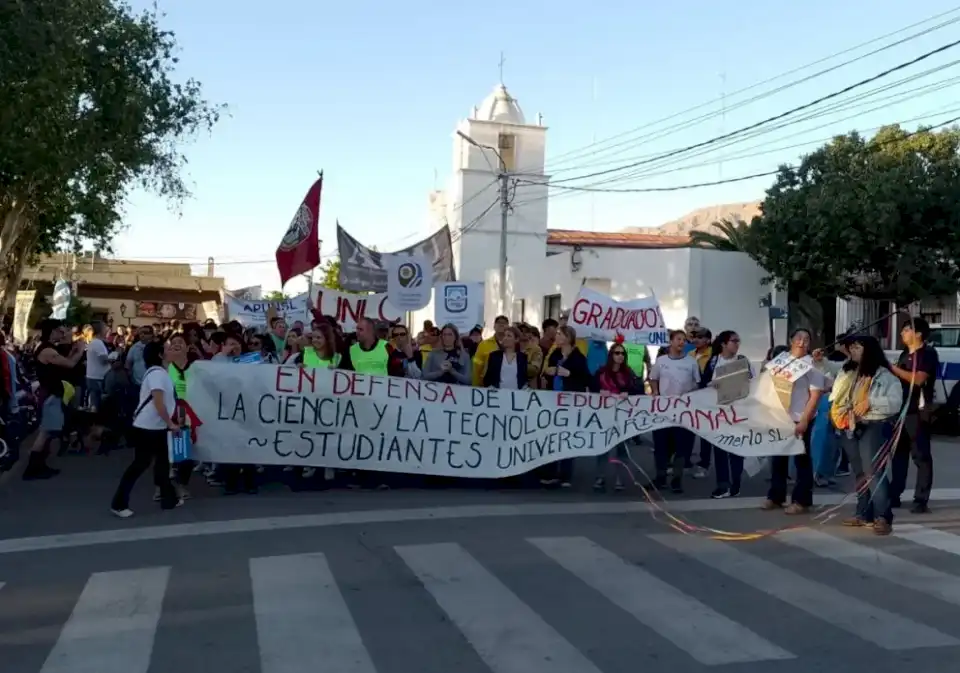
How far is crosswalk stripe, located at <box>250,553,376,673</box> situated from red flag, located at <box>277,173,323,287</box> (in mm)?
8784

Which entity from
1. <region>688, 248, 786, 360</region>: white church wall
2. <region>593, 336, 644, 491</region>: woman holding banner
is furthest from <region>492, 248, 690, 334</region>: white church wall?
<region>593, 336, 644, 491</region>: woman holding banner

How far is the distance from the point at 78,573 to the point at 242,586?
1.24m

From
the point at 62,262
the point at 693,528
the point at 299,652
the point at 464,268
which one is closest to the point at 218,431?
the point at 693,528

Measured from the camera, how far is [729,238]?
104 ft

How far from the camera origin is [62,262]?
59031 millimetres

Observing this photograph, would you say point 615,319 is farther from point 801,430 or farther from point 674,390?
point 801,430

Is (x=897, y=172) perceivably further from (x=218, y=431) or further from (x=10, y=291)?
(x=10, y=291)

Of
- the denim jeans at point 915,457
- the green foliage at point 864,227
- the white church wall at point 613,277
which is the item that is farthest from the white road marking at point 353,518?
the white church wall at point 613,277

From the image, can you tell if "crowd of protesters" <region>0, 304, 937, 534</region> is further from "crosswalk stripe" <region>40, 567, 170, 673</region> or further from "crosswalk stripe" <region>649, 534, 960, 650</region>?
"crosswalk stripe" <region>40, 567, 170, 673</region>

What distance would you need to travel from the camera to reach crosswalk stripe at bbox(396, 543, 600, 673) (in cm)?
525

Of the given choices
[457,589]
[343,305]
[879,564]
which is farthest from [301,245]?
[879,564]

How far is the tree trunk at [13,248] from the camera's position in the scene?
78.0ft

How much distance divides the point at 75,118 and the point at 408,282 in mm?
7435

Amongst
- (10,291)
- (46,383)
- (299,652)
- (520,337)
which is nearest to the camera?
(299,652)
